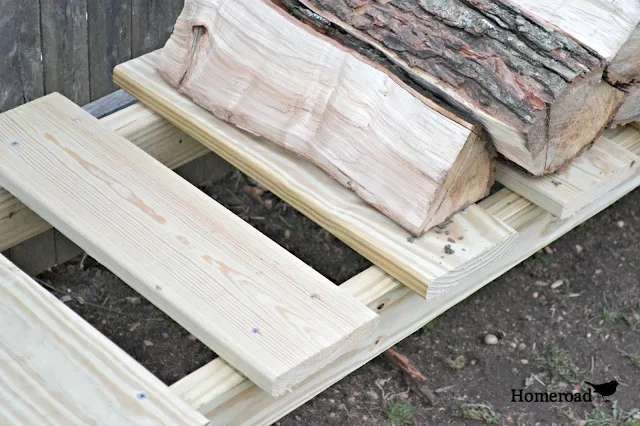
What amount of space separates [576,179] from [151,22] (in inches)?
55.0

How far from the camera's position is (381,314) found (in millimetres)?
2354

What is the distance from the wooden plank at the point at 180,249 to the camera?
81.3 inches

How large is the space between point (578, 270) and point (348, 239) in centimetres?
127

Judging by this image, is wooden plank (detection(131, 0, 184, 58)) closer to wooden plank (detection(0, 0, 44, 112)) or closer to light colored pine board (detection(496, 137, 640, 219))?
wooden plank (detection(0, 0, 44, 112))

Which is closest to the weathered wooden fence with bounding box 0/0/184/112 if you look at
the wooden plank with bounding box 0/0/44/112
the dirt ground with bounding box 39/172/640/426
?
the wooden plank with bounding box 0/0/44/112

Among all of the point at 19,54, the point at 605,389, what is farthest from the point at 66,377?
the point at 605,389

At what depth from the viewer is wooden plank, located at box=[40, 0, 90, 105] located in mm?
2719

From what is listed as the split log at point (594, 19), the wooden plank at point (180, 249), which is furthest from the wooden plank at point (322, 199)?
the split log at point (594, 19)

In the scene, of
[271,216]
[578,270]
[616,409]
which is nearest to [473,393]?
[616,409]

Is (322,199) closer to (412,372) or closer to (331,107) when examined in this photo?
(331,107)

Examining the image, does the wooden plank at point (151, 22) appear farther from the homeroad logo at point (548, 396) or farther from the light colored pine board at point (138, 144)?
the homeroad logo at point (548, 396)

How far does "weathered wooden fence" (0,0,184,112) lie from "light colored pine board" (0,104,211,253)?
21cm

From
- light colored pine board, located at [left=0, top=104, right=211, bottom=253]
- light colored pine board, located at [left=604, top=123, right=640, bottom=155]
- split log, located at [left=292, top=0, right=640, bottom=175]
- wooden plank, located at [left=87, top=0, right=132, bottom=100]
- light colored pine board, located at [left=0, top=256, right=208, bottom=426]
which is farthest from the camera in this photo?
light colored pine board, located at [left=604, top=123, right=640, bottom=155]

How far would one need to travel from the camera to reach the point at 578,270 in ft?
11.0
